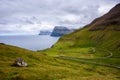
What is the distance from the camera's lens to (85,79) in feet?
166

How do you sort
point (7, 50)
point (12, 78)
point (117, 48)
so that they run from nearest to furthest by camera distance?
point (12, 78) < point (7, 50) < point (117, 48)

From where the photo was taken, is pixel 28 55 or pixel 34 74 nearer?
pixel 34 74

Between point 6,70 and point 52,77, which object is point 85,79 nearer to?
point 52,77

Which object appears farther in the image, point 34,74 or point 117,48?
point 117,48

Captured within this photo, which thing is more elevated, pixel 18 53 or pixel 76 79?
pixel 18 53

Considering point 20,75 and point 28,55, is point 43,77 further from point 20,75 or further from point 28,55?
point 28,55

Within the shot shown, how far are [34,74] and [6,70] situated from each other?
768cm

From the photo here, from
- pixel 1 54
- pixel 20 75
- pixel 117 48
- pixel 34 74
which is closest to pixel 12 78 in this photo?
pixel 20 75

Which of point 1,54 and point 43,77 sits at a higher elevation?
point 1,54

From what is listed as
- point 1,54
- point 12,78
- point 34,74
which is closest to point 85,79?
point 34,74

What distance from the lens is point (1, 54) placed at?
8056 cm

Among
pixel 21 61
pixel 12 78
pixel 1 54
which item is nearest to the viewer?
pixel 12 78

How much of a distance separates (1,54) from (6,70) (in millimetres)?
27543

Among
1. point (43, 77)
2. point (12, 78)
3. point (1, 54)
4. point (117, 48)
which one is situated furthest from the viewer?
point (117, 48)
